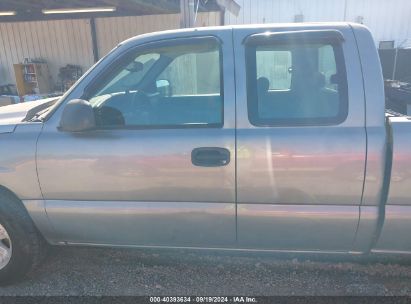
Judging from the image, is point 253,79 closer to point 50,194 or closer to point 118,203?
point 118,203

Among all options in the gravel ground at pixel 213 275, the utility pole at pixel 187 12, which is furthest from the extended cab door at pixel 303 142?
the utility pole at pixel 187 12

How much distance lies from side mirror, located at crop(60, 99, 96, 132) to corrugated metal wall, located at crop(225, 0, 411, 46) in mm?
9622

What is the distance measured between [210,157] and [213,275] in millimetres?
1089

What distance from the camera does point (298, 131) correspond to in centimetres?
203

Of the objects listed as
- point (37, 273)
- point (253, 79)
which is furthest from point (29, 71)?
point (253, 79)

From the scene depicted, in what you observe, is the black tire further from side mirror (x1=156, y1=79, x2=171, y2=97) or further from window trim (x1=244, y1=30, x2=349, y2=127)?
window trim (x1=244, y1=30, x2=349, y2=127)

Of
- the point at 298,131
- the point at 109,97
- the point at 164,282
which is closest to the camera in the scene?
the point at 298,131

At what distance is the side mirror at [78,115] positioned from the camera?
2.06 metres

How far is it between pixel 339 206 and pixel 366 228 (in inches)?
9.1

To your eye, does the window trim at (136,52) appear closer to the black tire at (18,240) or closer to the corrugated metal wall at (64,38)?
the black tire at (18,240)

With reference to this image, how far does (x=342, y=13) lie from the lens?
35.4 ft

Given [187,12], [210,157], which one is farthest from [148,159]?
[187,12]

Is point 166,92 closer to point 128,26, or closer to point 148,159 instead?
point 148,159

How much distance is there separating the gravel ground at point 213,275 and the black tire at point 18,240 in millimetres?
142
